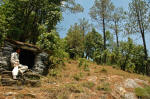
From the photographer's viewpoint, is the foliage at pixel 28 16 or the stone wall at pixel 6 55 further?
the foliage at pixel 28 16

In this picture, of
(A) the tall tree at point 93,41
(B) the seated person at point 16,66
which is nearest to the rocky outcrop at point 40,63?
(B) the seated person at point 16,66

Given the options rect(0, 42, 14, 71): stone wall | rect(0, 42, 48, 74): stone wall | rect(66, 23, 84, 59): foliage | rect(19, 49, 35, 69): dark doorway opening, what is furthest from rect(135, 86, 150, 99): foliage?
rect(66, 23, 84, 59): foliage

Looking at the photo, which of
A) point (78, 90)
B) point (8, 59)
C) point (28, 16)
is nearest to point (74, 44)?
point (28, 16)

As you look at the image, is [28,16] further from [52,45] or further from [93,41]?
[93,41]

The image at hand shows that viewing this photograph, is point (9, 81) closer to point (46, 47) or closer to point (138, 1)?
Result: point (46, 47)

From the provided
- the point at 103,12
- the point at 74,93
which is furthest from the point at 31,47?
the point at 103,12

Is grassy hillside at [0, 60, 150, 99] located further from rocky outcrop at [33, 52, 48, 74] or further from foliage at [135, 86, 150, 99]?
rocky outcrop at [33, 52, 48, 74]

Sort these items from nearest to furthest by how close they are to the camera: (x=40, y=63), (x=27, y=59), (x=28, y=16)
A: (x=40, y=63)
(x=27, y=59)
(x=28, y=16)

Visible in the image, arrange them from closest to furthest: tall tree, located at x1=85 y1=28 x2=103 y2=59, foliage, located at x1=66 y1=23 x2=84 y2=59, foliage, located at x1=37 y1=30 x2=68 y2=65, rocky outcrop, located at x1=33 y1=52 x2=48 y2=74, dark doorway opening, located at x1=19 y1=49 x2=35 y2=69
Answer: rocky outcrop, located at x1=33 y1=52 x2=48 y2=74 → foliage, located at x1=37 y1=30 x2=68 y2=65 → dark doorway opening, located at x1=19 y1=49 x2=35 y2=69 → foliage, located at x1=66 y1=23 x2=84 y2=59 → tall tree, located at x1=85 y1=28 x2=103 y2=59

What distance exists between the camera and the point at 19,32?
12.5m

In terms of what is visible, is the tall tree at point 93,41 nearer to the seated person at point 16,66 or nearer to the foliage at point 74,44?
the foliage at point 74,44

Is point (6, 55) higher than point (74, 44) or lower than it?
lower

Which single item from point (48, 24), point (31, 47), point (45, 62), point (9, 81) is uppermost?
point (48, 24)

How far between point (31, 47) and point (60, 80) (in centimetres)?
353
